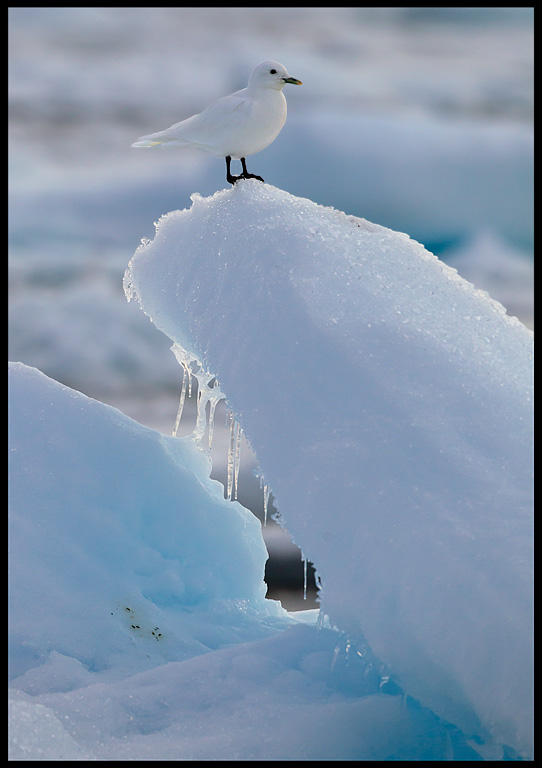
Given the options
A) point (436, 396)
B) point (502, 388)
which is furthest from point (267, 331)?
point (502, 388)

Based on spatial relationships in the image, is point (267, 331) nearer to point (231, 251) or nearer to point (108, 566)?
point (231, 251)

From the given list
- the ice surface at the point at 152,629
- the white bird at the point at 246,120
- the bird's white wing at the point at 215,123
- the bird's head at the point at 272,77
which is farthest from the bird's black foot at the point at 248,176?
the ice surface at the point at 152,629

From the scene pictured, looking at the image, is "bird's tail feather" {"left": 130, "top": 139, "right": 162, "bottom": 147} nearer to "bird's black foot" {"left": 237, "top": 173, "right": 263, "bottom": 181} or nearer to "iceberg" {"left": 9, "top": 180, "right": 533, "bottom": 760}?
"iceberg" {"left": 9, "top": 180, "right": 533, "bottom": 760}

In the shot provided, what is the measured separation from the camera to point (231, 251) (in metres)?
3.23

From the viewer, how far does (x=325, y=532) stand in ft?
8.17

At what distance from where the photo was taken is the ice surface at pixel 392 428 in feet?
7.32

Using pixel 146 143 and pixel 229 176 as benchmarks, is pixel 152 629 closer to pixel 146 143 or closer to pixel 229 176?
pixel 229 176

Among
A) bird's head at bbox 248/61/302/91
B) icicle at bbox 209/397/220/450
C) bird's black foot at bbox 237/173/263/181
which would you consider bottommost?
icicle at bbox 209/397/220/450

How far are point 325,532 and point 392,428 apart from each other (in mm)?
440

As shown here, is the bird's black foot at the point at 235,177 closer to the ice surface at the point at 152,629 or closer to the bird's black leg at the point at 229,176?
the bird's black leg at the point at 229,176

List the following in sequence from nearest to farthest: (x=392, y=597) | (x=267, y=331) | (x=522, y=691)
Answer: (x=522, y=691), (x=392, y=597), (x=267, y=331)

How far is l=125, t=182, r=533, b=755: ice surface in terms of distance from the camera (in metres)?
2.23

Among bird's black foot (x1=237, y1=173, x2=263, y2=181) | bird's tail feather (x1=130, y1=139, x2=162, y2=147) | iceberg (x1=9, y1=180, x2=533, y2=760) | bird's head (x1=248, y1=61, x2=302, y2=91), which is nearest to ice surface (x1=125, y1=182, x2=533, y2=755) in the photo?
iceberg (x1=9, y1=180, x2=533, y2=760)

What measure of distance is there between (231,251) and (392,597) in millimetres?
1687
